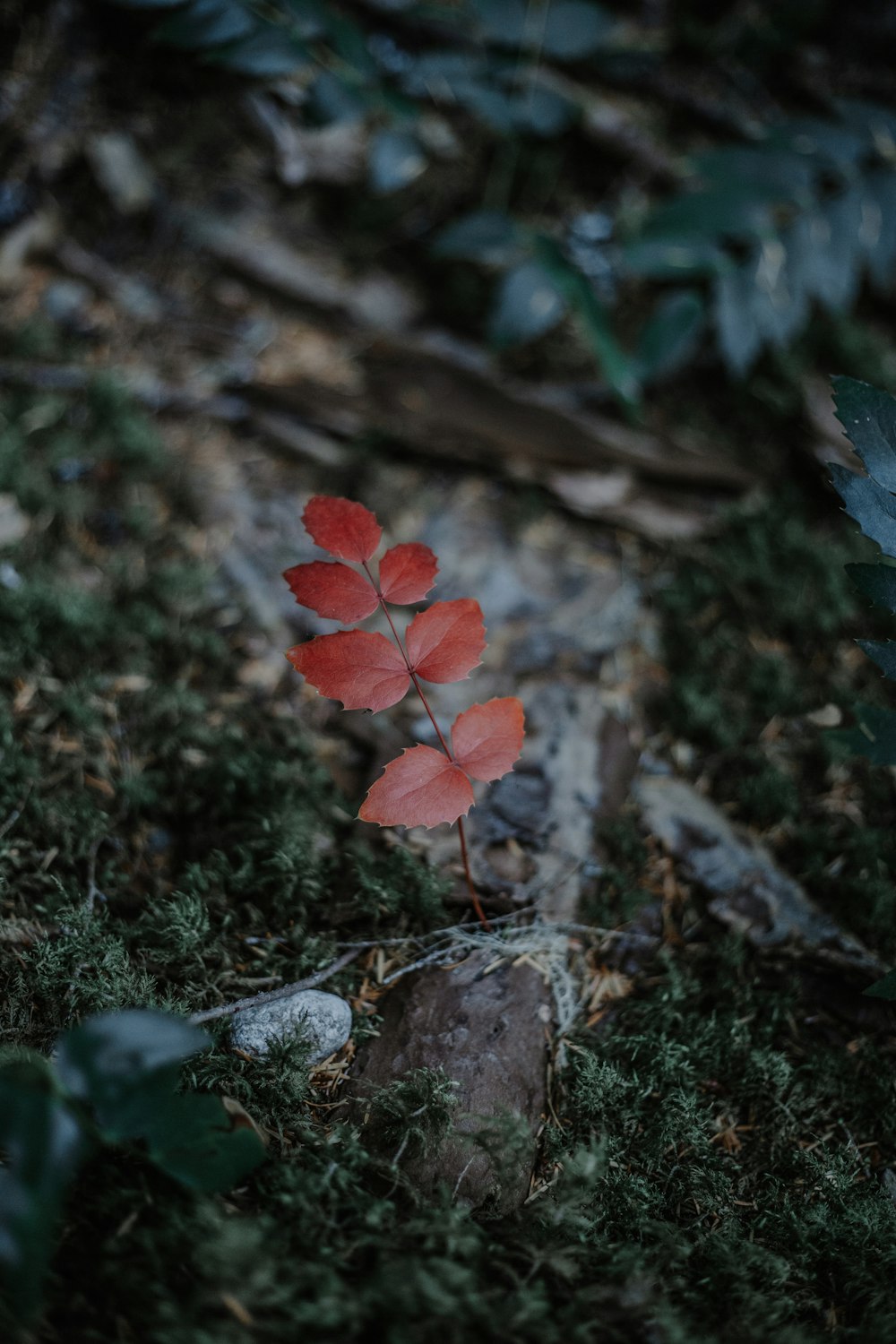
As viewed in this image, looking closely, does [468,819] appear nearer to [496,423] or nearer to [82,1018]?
[82,1018]

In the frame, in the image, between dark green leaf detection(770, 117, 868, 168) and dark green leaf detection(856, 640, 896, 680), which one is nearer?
dark green leaf detection(856, 640, 896, 680)

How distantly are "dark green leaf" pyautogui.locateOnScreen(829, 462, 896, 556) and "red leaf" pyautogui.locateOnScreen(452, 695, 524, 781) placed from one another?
33.8 inches

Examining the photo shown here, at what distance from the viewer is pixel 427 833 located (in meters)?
2.10

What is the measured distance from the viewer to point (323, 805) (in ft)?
6.95

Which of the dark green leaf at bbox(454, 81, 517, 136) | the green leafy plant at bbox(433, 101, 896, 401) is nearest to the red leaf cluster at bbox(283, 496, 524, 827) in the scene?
the green leafy plant at bbox(433, 101, 896, 401)

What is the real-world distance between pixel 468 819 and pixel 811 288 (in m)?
2.88

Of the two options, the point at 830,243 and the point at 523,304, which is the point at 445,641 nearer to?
the point at 523,304

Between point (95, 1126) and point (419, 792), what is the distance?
2.63ft

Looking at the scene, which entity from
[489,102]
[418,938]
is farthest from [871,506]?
[489,102]

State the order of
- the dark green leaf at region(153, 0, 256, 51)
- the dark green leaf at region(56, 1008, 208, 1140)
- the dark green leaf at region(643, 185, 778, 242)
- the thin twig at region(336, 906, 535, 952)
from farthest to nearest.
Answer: the dark green leaf at region(643, 185, 778, 242) → the dark green leaf at region(153, 0, 256, 51) → the thin twig at region(336, 906, 535, 952) → the dark green leaf at region(56, 1008, 208, 1140)

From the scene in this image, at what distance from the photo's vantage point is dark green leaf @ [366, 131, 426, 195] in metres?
2.98

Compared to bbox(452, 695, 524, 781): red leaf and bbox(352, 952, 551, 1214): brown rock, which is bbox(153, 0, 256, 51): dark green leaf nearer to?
bbox(452, 695, 524, 781): red leaf

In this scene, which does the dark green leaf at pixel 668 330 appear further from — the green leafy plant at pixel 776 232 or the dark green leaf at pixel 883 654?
the dark green leaf at pixel 883 654

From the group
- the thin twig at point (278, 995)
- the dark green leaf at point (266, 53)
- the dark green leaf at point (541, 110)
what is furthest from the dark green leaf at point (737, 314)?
the thin twig at point (278, 995)
